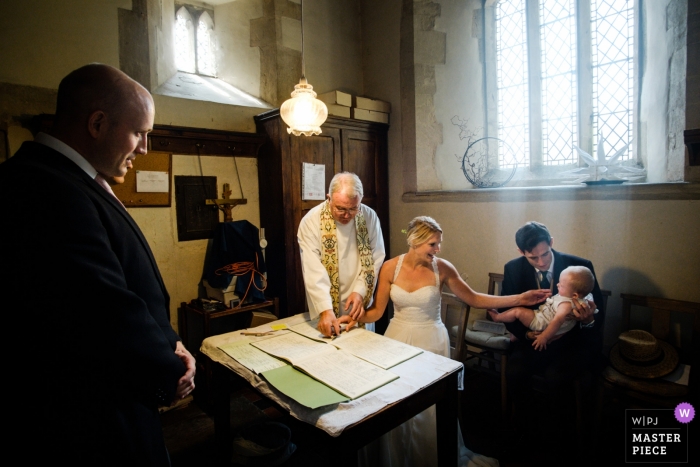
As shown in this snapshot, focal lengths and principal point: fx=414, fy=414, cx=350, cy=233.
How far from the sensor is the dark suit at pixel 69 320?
1.00 m

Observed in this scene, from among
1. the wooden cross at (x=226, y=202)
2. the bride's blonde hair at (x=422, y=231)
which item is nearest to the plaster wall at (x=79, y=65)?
the wooden cross at (x=226, y=202)

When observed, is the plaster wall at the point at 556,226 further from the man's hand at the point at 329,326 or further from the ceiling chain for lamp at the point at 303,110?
the man's hand at the point at 329,326

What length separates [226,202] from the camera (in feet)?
12.3

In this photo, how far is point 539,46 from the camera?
3.98 m

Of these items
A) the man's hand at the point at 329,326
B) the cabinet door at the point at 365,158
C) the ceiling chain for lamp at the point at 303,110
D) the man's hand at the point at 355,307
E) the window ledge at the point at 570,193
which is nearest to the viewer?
the man's hand at the point at 329,326

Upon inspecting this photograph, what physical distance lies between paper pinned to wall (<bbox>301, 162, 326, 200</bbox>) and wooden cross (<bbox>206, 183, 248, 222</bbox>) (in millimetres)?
→ 579

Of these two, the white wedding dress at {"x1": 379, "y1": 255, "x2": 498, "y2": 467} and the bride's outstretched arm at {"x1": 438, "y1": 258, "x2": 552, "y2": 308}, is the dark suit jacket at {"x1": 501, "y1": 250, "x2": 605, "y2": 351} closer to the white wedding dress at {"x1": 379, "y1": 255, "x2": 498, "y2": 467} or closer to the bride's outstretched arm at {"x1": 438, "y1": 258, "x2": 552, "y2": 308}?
the bride's outstretched arm at {"x1": 438, "y1": 258, "x2": 552, "y2": 308}

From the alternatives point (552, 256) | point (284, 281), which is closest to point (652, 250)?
point (552, 256)

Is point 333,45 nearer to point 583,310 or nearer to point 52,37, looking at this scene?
point 52,37

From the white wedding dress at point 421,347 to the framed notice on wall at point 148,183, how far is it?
2.16m

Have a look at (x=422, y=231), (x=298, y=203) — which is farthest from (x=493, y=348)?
(x=298, y=203)

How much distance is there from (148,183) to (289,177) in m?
1.17

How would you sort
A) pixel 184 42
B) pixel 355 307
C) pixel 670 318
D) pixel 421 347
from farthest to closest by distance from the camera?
pixel 184 42 < pixel 670 318 < pixel 421 347 < pixel 355 307

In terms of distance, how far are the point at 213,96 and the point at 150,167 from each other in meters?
0.95
